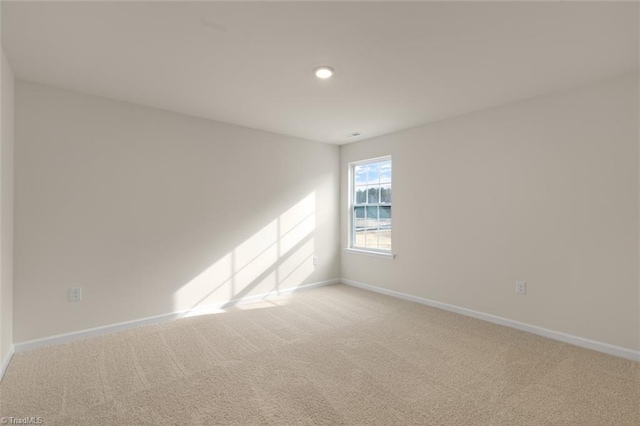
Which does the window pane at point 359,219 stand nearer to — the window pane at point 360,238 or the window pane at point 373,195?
the window pane at point 360,238

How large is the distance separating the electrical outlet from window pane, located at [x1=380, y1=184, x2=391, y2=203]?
3.86 m

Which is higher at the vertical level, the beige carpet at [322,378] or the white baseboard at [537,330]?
the white baseboard at [537,330]

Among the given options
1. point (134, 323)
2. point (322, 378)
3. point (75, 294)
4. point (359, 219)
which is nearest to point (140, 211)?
point (75, 294)

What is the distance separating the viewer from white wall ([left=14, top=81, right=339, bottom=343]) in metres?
2.77

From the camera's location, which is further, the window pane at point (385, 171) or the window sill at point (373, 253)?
the window pane at point (385, 171)

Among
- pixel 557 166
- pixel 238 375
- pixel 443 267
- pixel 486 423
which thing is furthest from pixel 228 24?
pixel 443 267

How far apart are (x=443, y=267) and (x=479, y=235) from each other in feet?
2.02

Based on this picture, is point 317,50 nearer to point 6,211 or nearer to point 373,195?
point 6,211

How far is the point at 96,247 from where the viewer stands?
10.00ft

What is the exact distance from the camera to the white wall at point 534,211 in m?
2.62

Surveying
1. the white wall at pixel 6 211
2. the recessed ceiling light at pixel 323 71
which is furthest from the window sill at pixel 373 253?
the white wall at pixel 6 211

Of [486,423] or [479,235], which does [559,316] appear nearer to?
[479,235]

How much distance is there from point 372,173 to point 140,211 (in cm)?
328

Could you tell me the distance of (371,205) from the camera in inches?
193
